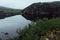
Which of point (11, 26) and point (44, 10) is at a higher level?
point (44, 10)

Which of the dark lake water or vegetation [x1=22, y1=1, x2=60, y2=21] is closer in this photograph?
the dark lake water

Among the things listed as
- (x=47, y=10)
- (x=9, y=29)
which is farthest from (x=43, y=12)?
(x=9, y=29)

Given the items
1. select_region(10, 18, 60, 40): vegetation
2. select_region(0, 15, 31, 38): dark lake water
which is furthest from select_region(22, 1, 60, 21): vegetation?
select_region(10, 18, 60, 40): vegetation

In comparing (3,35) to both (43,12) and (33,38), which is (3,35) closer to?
(33,38)

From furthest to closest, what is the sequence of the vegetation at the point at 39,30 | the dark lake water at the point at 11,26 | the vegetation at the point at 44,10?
the vegetation at the point at 44,10
the dark lake water at the point at 11,26
the vegetation at the point at 39,30

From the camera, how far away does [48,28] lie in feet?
43.3

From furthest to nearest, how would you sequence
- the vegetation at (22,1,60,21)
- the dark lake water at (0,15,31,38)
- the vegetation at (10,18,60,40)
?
the vegetation at (22,1,60,21)
the dark lake water at (0,15,31,38)
the vegetation at (10,18,60,40)

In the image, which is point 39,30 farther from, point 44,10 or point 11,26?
point 11,26

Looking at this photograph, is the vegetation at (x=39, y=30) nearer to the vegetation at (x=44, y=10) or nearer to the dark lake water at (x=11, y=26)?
the dark lake water at (x=11, y=26)

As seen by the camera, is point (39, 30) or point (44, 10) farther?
point (44, 10)

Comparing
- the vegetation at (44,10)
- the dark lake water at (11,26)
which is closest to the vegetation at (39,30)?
the dark lake water at (11,26)

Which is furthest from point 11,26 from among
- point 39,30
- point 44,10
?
point 39,30

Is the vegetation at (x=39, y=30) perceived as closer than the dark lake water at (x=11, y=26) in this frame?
Yes

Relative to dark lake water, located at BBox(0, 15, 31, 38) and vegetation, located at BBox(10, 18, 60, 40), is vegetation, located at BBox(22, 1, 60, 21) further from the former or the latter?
vegetation, located at BBox(10, 18, 60, 40)
